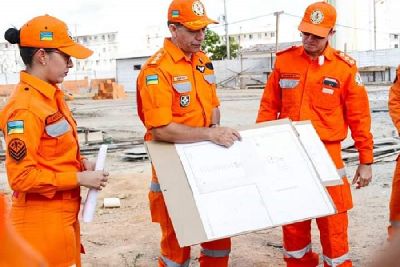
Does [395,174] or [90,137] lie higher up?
[395,174]

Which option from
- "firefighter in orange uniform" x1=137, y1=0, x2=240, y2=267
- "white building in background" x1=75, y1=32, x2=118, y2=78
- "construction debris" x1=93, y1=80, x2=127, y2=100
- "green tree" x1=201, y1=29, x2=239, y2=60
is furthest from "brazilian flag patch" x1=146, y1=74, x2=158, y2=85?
"white building in background" x1=75, y1=32, x2=118, y2=78

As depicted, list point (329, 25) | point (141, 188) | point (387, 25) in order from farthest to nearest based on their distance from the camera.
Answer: point (387, 25) < point (141, 188) < point (329, 25)

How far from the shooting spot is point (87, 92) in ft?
161

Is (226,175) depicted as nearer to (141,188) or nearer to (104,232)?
(104,232)

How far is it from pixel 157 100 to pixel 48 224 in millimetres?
1011

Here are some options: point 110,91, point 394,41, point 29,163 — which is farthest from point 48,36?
point 394,41

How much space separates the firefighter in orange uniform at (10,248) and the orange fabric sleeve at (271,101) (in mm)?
3369

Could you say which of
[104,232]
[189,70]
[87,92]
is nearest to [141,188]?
[104,232]

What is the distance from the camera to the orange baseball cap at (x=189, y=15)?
3508 mm

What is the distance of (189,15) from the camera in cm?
351

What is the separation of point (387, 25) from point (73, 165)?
85.9m

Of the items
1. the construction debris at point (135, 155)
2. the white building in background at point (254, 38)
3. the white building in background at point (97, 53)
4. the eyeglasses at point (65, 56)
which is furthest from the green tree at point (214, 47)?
the eyeglasses at point (65, 56)

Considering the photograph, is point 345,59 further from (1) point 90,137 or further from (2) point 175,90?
(1) point 90,137

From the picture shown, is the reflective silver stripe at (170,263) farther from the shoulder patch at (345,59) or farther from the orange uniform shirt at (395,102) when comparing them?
the orange uniform shirt at (395,102)
